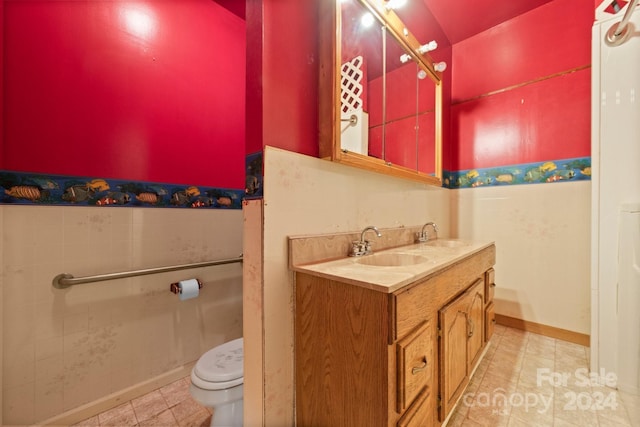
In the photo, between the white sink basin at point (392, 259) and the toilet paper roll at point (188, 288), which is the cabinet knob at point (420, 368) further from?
the toilet paper roll at point (188, 288)

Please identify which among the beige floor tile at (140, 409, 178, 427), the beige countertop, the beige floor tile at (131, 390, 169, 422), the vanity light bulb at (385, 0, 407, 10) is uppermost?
the vanity light bulb at (385, 0, 407, 10)

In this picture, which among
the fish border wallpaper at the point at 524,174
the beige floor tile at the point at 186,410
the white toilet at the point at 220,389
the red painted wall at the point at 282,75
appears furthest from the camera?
the fish border wallpaper at the point at 524,174

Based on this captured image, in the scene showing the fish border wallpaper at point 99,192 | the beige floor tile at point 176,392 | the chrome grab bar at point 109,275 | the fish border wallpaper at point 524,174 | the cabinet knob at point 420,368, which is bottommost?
the beige floor tile at point 176,392

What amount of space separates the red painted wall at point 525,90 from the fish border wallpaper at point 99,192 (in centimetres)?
194

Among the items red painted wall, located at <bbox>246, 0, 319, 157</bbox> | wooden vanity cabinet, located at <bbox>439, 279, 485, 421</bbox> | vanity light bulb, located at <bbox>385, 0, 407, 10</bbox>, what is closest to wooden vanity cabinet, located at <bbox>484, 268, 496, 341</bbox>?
wooden vanity cabinet, located at <bbox>439, 279, 485, 421</bbox>

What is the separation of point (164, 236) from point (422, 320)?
4.47 ft

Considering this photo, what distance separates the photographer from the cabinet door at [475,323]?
1152mm

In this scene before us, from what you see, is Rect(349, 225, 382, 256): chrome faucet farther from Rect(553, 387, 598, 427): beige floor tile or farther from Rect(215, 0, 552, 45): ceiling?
Rect(215, 0, 552, 45): ceiling

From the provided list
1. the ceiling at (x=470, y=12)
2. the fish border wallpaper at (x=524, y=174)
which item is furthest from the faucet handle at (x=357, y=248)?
the ceiling at (x=470, y=12)

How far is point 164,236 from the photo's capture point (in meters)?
1.42

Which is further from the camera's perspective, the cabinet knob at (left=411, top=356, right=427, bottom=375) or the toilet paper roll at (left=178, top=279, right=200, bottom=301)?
the toilet paper roll at (left=178, top=279, right=200, bottom=301)

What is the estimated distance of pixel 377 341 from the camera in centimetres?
70

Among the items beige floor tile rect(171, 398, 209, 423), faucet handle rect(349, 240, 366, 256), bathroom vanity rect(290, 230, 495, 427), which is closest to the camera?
bathroom vanity rect(290, 230, 495, 427)

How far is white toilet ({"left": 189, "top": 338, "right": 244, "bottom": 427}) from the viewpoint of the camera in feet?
3.25
